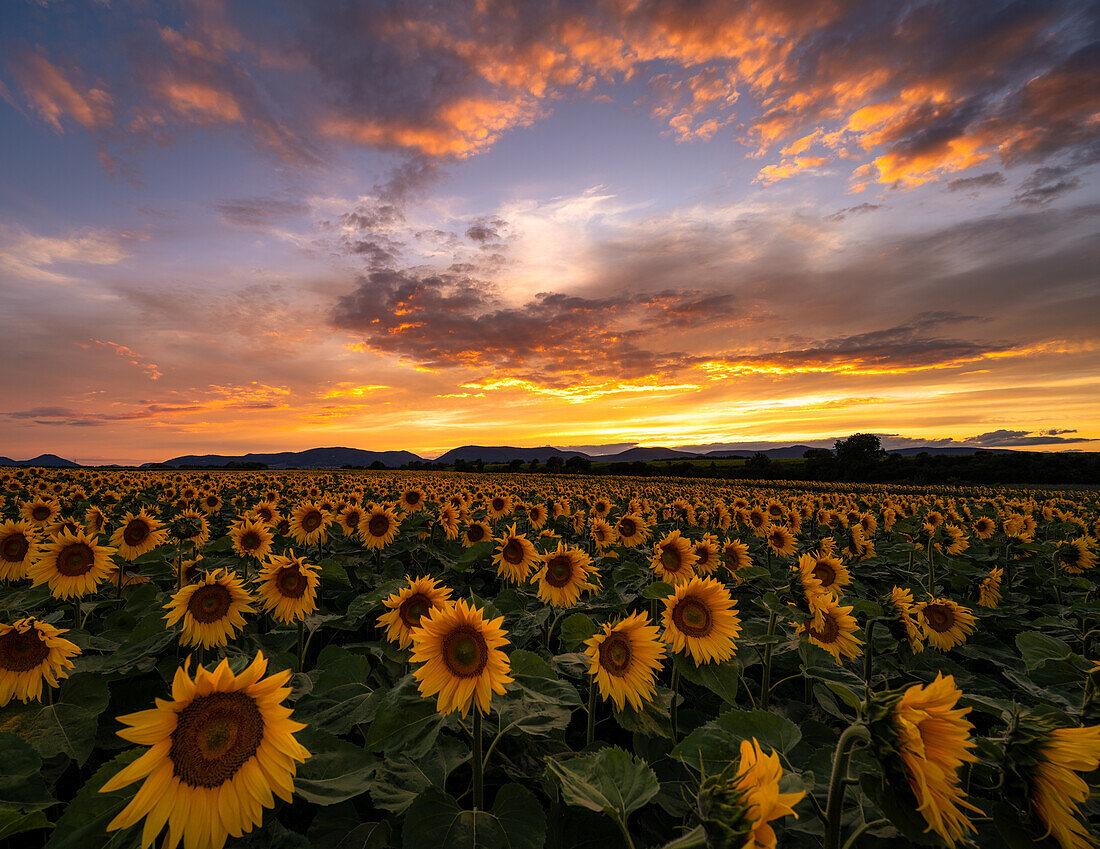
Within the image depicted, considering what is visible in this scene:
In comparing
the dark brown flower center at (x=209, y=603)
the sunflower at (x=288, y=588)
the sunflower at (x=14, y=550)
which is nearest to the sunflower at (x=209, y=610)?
the dark brown flower center at (x=209, y=603)

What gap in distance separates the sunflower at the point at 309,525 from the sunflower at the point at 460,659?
6.40 m

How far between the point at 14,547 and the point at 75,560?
1246 mm

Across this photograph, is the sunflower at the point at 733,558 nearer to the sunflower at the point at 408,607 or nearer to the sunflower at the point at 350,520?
the sunflower at the point at 408,607

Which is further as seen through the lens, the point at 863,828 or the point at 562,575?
the point at 562,575

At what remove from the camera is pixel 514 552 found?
6375 millimetres

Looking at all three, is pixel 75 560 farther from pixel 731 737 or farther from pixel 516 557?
pixel 731 737

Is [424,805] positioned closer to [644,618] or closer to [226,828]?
[226,828]

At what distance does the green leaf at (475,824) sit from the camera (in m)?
2.11

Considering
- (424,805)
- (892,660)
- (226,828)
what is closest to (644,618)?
(424,805)

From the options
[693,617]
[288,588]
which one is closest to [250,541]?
[288,588]

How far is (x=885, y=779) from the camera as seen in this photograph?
1555 mm

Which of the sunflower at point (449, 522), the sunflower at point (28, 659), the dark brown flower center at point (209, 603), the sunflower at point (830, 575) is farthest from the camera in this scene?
the sunflower at point (449, 522)

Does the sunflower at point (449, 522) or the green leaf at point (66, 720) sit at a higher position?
the sunflower at point (449, 522)

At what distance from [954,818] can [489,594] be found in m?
6.85
